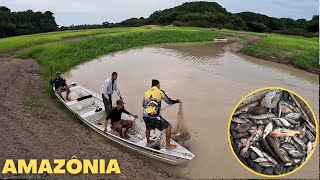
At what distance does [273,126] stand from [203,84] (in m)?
13.4

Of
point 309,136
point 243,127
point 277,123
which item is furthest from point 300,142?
point 243,127

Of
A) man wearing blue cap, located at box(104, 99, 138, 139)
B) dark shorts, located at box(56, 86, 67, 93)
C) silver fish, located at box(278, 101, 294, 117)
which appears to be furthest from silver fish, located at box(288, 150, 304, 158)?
dark shorts, located at box(56, 86, 67, 93)

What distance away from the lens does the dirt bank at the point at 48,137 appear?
870cm

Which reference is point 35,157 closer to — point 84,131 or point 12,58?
point 84,131

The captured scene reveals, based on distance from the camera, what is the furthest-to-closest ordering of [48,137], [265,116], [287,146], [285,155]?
[48,137] → [285,155] → [287,146] → [265,116]

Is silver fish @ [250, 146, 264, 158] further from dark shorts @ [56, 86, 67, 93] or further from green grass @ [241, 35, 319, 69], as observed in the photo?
green grass @ [241, 35, 319, 69]

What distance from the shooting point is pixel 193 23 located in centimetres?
7094

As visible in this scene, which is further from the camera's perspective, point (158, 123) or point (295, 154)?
point (158, 123)

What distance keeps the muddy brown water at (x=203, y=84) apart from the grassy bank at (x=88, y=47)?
1.20m

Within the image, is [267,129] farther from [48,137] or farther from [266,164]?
[48,137]

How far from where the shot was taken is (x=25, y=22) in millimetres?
60844

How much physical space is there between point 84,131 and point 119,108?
7.70 ft

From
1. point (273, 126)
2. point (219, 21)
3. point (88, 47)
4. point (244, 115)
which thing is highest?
point (219, 21)

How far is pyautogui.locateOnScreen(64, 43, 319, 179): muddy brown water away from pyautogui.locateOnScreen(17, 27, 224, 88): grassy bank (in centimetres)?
120
